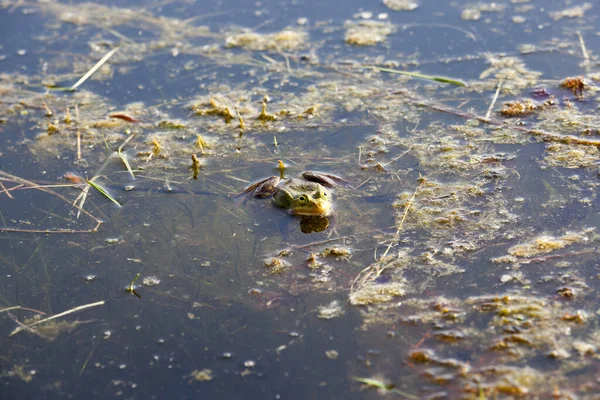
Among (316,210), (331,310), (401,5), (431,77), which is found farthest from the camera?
(401,5)

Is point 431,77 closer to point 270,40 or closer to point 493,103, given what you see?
point 493,103

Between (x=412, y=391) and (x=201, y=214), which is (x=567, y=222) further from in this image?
(x=201, y=214)

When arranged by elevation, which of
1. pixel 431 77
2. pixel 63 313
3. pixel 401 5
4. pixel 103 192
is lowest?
pixel 63 313

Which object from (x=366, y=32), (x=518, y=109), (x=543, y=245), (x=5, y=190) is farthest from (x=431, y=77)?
(x=5, y=190)

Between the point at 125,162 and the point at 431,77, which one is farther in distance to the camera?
the point at 431,77

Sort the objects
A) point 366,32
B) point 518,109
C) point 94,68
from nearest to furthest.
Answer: point 518,109 < point 94,68 < point 366,32

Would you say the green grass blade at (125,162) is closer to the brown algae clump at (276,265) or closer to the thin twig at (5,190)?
the thin twig at (5,190)

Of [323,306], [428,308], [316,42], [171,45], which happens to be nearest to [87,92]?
[171,45]

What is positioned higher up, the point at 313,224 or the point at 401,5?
the point at 401,5
